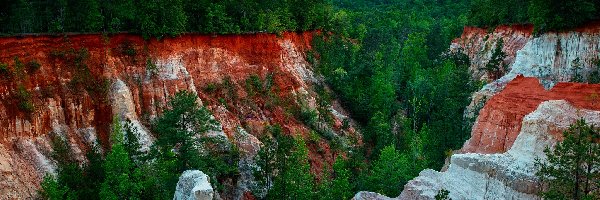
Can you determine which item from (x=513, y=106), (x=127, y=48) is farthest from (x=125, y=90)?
(x=513, y=106)

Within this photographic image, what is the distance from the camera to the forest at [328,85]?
108 ft

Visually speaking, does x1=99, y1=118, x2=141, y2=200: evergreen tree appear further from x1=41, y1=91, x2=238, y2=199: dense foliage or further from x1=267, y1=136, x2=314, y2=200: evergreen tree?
x1=267, y1=136, x2=314, y2=200: evergreen tree

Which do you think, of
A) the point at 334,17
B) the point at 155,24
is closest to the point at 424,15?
the point at 334,17

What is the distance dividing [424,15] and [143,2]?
2866 inches

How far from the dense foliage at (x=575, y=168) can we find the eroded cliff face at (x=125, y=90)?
19986 millimetres

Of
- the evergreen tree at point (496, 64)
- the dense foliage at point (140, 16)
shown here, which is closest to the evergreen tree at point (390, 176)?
the evergreen tree at point (496, 64)

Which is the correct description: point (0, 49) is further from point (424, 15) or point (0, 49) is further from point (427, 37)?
point (424, 15)

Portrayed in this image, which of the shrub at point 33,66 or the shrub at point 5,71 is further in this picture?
the shrub at point 33,66

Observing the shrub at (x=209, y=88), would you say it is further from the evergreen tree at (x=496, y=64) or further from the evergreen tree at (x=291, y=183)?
the evergreen tree at (x=496, y=64)

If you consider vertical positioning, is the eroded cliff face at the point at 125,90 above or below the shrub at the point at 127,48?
below

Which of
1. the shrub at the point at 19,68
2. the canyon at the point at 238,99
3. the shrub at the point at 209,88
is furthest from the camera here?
the shrub at the point at 209,88

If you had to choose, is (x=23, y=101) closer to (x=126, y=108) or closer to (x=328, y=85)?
(x=126, y=108)

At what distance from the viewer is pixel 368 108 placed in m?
54.3

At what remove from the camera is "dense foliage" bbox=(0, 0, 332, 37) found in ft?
118
